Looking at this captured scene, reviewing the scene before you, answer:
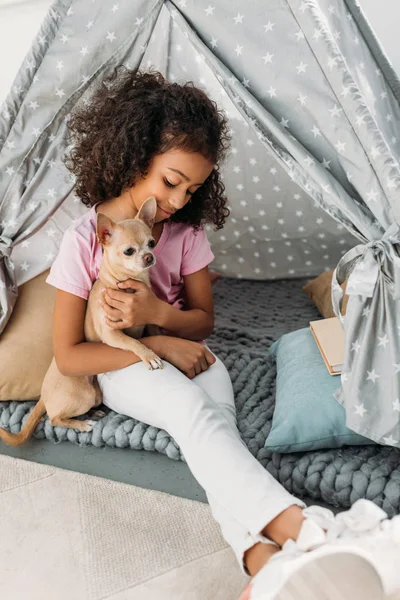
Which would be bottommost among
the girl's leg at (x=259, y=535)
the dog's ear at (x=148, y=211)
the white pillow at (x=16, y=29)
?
the girl's leg at (x=259, y=535)

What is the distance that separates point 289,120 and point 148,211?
390 mm

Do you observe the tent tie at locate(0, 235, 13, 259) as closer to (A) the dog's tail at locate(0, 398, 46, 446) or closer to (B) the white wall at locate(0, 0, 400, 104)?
(A) the dog's tail at locate(0, 398, 46, 446)

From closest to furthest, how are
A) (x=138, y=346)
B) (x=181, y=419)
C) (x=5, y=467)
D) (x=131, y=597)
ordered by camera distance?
(x=131, y=597), (x=181, y=419), (x=138, y=346), (x=5, y=467)

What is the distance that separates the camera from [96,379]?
1687 mm

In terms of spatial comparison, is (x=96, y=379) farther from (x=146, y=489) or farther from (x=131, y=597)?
(x=131, y=597)

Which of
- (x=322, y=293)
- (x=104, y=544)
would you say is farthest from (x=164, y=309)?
(x=322, y=293)

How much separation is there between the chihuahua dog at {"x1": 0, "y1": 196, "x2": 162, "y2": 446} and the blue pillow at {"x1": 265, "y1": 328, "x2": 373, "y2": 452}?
0.34 m

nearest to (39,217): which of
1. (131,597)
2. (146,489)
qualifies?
(146,489)

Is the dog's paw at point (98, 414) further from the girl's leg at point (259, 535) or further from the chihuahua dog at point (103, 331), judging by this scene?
the girl's leg at point (259, 535)

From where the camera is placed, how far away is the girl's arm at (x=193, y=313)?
5.30 ft

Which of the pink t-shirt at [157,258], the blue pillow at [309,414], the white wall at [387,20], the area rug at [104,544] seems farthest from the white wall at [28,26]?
the area rug at [104,544]

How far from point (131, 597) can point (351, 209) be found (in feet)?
2.99

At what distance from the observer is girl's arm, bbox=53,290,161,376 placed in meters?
1.55

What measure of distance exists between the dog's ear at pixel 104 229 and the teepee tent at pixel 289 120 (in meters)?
0.35
